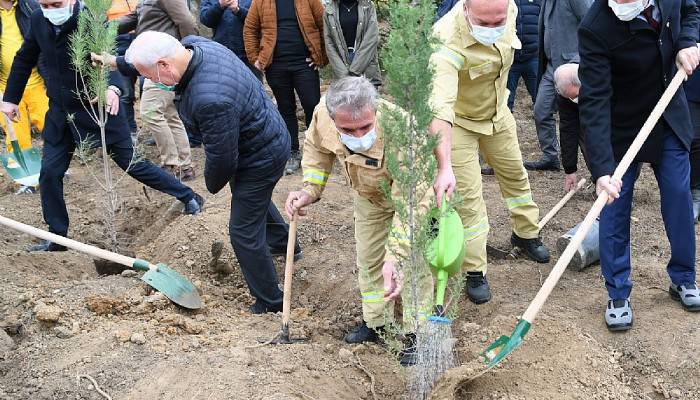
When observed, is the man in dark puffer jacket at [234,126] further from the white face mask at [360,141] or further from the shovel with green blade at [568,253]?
the shovel with green blade at [568,253]

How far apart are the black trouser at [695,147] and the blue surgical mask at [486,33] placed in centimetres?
184

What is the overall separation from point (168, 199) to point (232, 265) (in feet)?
4.89

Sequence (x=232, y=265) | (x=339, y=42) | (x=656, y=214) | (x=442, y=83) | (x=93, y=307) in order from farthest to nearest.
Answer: (x=339, y=42) < (x=656, y=214) < (x=232, y=265) < (x=93, y=307) < (x=442, y=83)

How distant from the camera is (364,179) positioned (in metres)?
3.51

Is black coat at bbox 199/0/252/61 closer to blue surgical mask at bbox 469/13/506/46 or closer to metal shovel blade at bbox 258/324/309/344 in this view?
blue surgical mask at bbox 469/13/506/46

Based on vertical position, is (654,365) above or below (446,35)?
below

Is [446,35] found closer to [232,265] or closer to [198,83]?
[198,83]

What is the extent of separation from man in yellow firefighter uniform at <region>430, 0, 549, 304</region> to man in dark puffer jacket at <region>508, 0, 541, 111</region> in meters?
2.40

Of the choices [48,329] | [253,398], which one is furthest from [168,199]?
[253,398]

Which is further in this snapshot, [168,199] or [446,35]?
[168,199]

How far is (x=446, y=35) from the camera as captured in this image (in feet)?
12.8

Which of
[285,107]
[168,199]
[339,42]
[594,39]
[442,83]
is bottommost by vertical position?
[168,199]

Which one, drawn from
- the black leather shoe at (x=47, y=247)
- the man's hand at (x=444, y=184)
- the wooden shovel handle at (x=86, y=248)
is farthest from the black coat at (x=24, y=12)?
the man's hand at (x=444, y=184)

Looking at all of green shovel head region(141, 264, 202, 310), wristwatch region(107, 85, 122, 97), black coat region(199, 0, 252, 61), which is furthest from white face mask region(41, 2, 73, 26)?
black coat region(199, 0, 252, 61)
